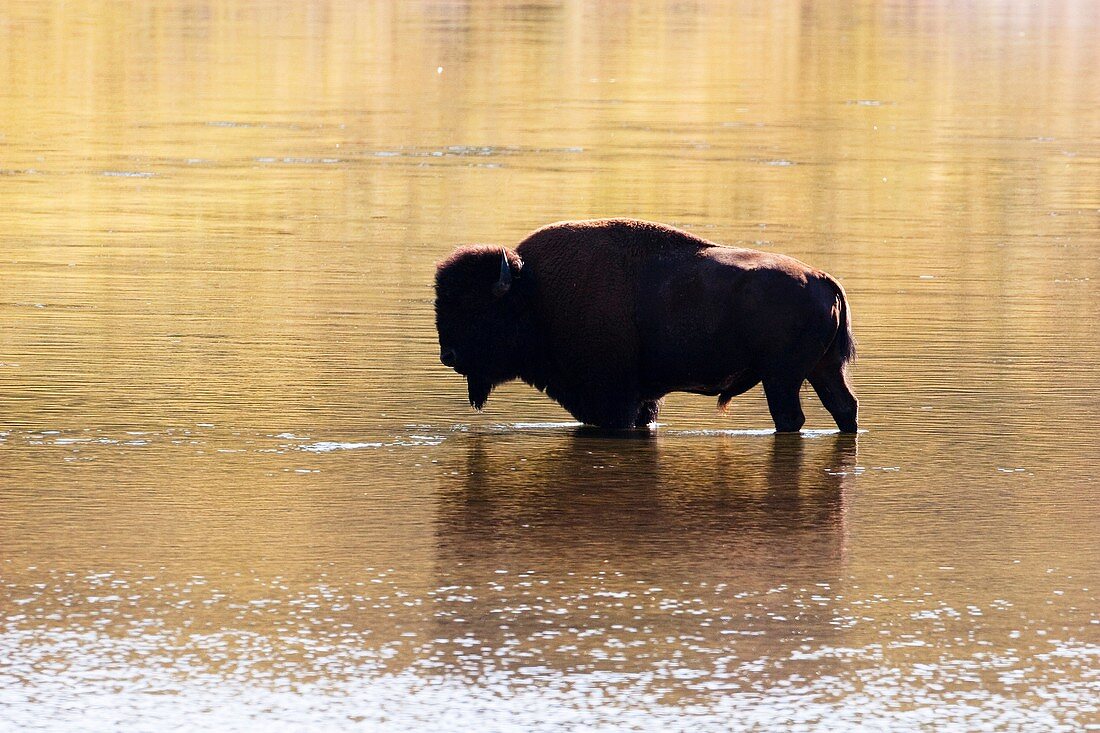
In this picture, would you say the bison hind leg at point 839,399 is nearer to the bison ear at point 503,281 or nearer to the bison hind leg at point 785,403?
the bison hind leg at point 785,403

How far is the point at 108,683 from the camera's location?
589 centimetres

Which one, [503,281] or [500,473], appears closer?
[500,473]

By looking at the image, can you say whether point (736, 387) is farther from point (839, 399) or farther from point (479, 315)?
point (479, 315)

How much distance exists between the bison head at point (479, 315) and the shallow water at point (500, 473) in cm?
30

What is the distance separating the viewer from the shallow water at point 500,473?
6.00 m

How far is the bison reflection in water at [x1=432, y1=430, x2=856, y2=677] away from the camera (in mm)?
6391

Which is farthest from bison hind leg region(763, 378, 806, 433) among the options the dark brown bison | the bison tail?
the bison tail

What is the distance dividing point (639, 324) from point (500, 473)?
5.68 ft

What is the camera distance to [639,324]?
1045 centimetres

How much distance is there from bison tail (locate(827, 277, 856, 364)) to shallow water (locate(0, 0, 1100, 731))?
348 mm

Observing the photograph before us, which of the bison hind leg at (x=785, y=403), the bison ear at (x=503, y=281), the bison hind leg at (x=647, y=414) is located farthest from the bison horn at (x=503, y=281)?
the bison hind leg at (x=785, y=403)

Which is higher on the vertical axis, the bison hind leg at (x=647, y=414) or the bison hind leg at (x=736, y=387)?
the bison hind leg at (x=736, y=387)

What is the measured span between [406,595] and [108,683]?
1.26 m

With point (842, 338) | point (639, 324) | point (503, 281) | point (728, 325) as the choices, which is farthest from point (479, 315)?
point (842, 338)
